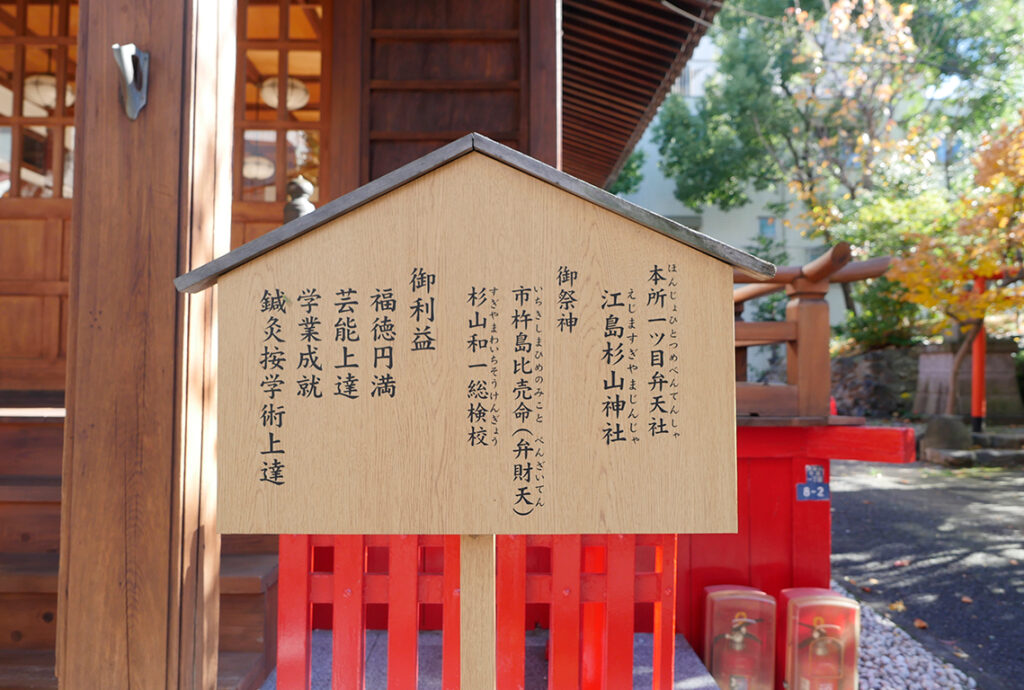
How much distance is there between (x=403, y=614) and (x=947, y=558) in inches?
241

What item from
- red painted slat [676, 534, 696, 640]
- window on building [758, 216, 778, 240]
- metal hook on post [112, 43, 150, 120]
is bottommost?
red painted slat [676, 534, 696, 640]

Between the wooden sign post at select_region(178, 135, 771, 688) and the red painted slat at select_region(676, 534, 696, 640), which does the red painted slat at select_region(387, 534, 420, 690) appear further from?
the red painted slat at select_region(676, 534, 696, 640)

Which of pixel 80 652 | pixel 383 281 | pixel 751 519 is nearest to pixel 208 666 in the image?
pixel 80 652

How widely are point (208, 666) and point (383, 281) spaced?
1.34 m

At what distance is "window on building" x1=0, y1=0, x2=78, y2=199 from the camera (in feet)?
14.7

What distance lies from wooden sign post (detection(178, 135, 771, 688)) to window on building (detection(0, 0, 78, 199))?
12.6ft

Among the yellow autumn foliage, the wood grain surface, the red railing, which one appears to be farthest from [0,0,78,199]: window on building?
the yellow autumn foliage

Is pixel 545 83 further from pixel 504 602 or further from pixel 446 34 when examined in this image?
pixel 504 602

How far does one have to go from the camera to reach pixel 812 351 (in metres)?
3.82

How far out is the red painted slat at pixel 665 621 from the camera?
2453 mm

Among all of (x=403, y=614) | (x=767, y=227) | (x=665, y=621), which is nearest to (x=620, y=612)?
(x=665, y=621)

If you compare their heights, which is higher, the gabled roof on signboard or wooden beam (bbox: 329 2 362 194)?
wooden beam (bbox: 329 2 362 194)

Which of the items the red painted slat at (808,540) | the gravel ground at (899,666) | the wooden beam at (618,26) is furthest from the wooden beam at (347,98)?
the gravel ground at (899,666)

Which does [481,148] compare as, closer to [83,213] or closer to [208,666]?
[83,213]
